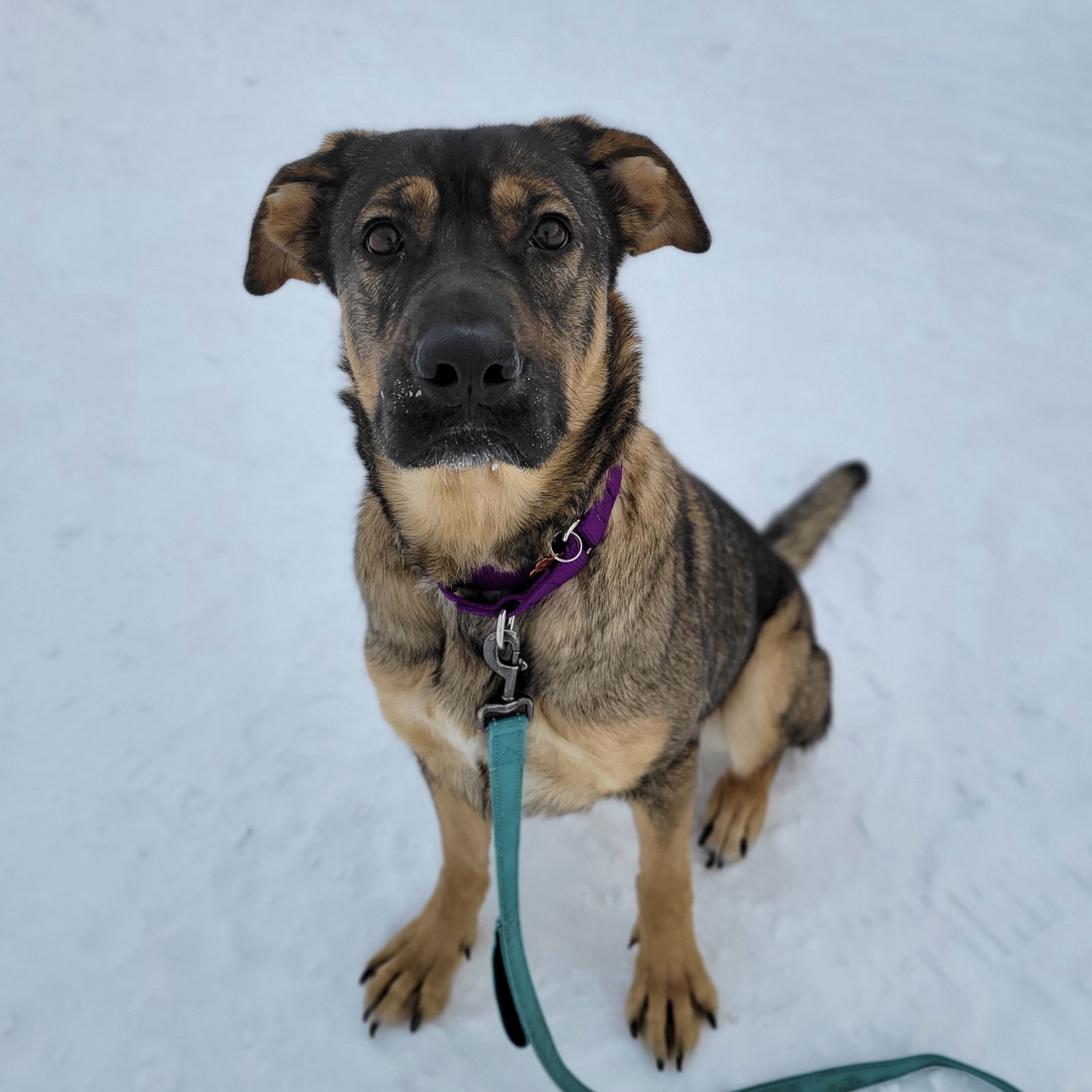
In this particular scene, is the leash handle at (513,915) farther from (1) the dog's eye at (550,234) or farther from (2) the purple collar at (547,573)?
(1) the dog's eye at (550,234)

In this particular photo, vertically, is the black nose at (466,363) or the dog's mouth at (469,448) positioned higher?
the black nose at (466,363)

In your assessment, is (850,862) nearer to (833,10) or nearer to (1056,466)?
(1056,466)

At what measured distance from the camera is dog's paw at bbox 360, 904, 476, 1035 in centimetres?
304

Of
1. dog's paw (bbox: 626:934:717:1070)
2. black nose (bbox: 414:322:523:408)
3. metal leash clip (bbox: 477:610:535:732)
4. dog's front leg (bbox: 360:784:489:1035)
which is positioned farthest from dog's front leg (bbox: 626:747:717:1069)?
black nose (bbox: 414:322:523:408)

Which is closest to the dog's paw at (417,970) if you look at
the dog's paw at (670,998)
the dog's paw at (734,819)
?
the dog's paw at (670,998)

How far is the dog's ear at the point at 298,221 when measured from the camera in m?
2.50

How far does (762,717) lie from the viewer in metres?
3.45

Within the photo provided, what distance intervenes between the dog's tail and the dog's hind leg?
0.60 metres

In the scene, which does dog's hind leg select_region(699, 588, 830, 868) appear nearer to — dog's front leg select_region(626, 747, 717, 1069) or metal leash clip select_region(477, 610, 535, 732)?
dog's front leg select_region(626, 747, 717, 1069)

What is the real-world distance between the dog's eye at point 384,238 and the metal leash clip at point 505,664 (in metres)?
1.00

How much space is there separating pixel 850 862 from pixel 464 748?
5.83ft

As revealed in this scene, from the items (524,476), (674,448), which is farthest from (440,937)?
(674,448)

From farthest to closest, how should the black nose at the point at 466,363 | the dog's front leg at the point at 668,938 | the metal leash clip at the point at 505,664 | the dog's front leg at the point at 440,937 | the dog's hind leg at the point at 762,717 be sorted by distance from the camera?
the dog's hind leg at the point at 762,717 → the dog's front leg at the point at 440,937 → the dog's front leg at the point at 668,938 → the metal leash clip at the point at 505,664 → the black nose at the point at 466,363

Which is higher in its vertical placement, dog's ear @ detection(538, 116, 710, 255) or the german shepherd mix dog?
dog's ear @ detection(538, 116, 710, 255)
